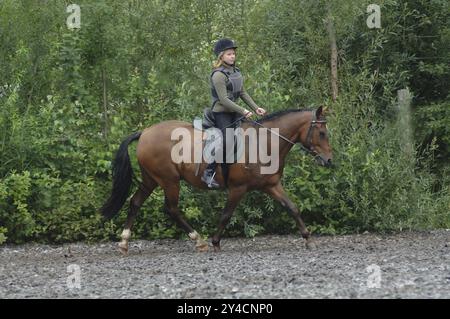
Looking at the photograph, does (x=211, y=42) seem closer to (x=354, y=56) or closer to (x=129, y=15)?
Result: (x=129, y=15)

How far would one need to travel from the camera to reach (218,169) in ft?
39.8

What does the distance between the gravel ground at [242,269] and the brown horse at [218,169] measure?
593mm

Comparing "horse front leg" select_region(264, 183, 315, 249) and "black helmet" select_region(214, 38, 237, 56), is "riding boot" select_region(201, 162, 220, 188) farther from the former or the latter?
"black helmet" select_region(214, 38, 237, 56)

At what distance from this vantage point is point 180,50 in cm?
1659

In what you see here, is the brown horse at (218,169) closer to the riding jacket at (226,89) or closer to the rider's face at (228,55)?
the riding jacket at (226,89)

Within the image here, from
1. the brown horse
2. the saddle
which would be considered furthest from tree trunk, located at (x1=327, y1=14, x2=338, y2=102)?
the saddle

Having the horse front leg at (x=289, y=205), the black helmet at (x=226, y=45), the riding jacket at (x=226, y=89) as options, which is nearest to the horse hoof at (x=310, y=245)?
the horse front leg at (x=289, y=205)

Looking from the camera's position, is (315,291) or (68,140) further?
(68,140)

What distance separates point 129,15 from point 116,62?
0.97 meters

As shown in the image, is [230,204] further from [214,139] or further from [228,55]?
[228,55]

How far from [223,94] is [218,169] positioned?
1.13 meters

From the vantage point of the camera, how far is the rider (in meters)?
11.6

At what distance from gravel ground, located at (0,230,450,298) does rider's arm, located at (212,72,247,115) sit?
195cm
